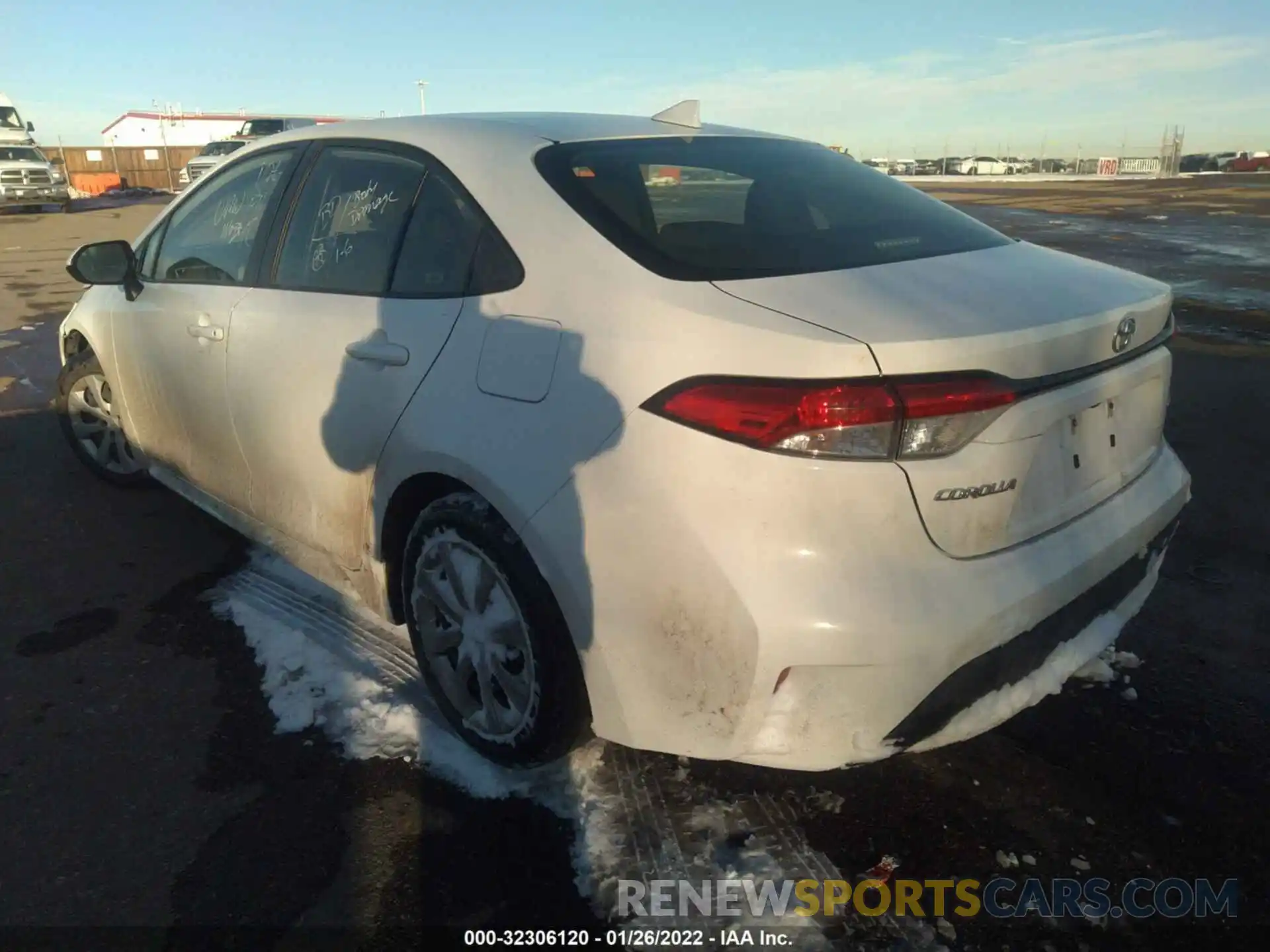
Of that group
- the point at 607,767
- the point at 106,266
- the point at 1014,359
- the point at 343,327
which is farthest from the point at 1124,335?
the point at 106,266

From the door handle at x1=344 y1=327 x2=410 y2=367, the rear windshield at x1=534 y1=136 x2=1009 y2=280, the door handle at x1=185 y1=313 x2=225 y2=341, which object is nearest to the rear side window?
the door handle at x1=344 y1=327 x2=410 y2=367

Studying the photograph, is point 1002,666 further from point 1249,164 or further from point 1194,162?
point 1194,162

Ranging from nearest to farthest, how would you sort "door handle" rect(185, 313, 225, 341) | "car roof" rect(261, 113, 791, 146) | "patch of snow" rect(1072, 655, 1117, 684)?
1. "car roof" rect(261, 113, 791, 146)
2. "patch of snow" rect(1072, 655, 1117, 684)
3. "door handle" rect(185, 313, 225, 341)

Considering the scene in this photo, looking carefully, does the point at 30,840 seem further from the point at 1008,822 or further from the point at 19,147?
the point at 19,147

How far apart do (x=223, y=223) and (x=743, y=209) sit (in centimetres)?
207

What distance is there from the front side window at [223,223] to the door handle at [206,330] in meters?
0.15

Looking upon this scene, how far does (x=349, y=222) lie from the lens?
284 centimetres

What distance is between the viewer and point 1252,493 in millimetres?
4312

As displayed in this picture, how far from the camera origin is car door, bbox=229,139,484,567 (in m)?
2.47

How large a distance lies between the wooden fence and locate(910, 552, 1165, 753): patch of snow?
1751 inches

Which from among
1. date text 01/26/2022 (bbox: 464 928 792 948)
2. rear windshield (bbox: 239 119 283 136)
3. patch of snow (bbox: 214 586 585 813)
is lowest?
date text 01/26/2022 (bbox: 464 928 792 948)

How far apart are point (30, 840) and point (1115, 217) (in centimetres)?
2186

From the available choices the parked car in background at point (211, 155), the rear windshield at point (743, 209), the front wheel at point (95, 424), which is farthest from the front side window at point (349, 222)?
the parked car in background at point (211, 155)

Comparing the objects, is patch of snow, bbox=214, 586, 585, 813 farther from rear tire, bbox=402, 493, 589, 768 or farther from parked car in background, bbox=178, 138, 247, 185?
parked car in background, bbox=178, 138, 247, 185
